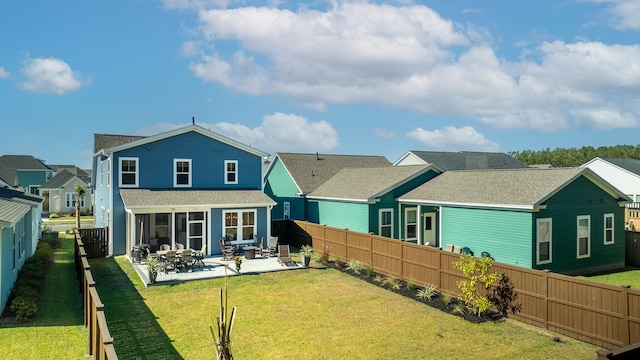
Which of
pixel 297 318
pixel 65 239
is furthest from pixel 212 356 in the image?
pixel 65 239

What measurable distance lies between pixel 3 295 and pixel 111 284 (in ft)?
14.4

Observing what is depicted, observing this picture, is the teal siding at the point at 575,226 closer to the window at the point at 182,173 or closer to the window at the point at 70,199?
the window at the point at 182,173

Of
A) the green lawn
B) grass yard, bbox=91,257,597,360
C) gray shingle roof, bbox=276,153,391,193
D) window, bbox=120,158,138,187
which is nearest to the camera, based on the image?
the green lawn

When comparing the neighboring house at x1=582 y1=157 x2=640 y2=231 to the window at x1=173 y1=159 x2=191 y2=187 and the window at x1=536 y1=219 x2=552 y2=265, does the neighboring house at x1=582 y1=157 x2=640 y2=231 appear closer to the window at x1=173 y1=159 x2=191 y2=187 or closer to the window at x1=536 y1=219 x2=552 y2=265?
the window at x1=536 y1=219 x2=552 y2=265

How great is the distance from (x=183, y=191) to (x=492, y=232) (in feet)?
53.0

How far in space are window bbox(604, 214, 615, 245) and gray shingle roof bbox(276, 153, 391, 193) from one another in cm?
1716

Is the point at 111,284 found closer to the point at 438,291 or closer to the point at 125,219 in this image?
the point at 125,219

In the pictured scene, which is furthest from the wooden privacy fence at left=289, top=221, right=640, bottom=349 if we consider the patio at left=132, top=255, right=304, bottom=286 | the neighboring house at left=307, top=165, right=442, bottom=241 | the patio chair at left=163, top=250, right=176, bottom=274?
the patio chair at left=163, top=250, right=176, bottom=274

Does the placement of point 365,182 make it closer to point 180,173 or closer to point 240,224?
point 240,224

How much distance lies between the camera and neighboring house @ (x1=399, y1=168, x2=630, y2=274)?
695 inches

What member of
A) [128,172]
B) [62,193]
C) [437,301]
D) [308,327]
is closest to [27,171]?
[62,193]

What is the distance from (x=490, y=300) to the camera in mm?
13180

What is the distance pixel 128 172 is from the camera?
23.2 m

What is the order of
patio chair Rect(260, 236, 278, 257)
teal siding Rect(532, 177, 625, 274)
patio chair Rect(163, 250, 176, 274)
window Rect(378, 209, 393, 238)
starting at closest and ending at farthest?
teal siding Rect(532, 177, 625, 274), patio chair Rect(163, 250, 176, 274), patio chair Rect(260, 236, 278, 257), window Rect(378, 209, 393, 238)
